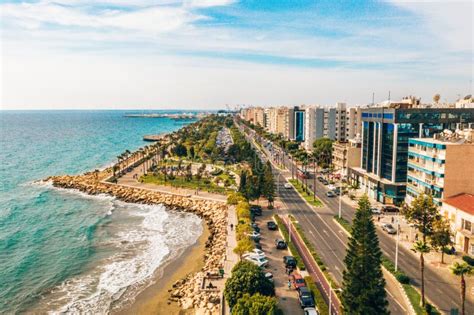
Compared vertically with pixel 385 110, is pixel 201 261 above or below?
below

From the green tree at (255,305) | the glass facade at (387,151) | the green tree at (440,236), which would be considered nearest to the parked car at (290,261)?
the green tree at (255,305)

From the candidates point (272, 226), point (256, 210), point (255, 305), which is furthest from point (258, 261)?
point (256, 210)

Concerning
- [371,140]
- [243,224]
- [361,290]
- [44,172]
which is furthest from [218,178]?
[361,290]

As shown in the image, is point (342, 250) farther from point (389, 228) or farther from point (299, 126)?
point (299, 126)

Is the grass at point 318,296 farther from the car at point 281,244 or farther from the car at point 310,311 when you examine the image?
the car at point 281,244

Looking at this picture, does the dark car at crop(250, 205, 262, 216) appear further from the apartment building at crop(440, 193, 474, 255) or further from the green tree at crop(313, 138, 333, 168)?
the green tree at crop(313, 138, 333, 168)

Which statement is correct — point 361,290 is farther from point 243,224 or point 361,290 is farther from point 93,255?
point 93,255

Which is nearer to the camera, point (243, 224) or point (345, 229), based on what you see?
point (243, 224)
